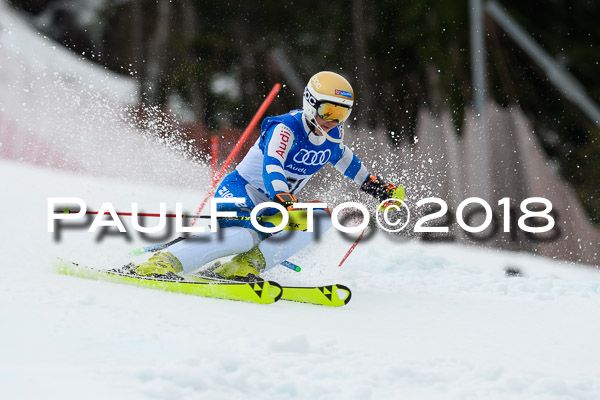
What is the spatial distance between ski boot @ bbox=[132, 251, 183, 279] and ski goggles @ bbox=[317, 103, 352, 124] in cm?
115

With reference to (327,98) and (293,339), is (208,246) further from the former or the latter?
(293,339)

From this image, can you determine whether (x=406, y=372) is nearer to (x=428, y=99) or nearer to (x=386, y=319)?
(x=386, y=319)

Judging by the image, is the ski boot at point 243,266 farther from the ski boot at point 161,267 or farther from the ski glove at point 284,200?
the ski glove at point 284,200

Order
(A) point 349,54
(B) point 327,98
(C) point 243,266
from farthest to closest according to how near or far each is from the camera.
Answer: (A) point 349,54
(C) point 243,266
(B) point 327,98

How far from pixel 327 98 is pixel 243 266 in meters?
1.08

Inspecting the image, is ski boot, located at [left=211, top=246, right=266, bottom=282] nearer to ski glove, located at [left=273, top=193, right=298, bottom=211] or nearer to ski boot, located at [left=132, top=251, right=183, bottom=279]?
ski boot, located at [left=132, top=251, right=183, bottom=279]

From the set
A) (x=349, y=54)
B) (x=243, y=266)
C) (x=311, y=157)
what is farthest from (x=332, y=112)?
(x=349, y=54)

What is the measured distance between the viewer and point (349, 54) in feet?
44.8

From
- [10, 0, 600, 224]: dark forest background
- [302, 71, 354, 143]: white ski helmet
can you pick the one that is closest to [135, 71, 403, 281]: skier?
[302, 71, 354, 143]: white ski helmet

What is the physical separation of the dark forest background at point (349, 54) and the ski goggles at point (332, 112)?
6.93 m

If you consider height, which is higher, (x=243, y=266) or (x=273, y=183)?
(x=273, y=183)

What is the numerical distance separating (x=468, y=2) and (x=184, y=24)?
6.12 m

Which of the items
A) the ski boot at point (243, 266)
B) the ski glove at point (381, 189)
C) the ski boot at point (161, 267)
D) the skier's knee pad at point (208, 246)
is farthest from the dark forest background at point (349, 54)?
the ski boot at point (161, 267)

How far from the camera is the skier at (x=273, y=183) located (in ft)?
12.2
